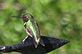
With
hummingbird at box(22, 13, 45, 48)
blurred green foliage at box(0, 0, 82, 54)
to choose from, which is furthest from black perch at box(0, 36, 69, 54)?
blurred green foliage at box(0, 0, 82, 54)

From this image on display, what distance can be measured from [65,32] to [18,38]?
0.35 meters

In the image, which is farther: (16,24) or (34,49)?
(16,24)

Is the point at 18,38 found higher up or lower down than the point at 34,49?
lower down

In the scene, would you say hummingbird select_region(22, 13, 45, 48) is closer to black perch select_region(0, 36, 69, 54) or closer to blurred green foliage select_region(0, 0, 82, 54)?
black perch select_region(0, 36, 69, 54)

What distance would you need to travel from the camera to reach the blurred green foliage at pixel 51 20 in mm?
2297

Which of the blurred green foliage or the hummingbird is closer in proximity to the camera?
the hummingbird

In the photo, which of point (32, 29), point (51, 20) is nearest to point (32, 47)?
point (32, 29)

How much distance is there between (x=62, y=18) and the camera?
2.46 m

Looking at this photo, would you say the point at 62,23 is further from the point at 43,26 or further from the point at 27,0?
the point at 27,0

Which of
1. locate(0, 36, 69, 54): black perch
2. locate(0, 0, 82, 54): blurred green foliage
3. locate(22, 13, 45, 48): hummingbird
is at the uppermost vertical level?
locate(22, 13, 45, 48): hummingbird

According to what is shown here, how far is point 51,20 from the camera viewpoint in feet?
7.80

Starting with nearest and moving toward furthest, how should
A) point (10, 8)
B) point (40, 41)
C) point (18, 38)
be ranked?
point (40, 41), point (18, 38), point (10, 8)

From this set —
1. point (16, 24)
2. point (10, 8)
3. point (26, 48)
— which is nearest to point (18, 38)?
point (16, 24)

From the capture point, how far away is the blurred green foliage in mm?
2297
